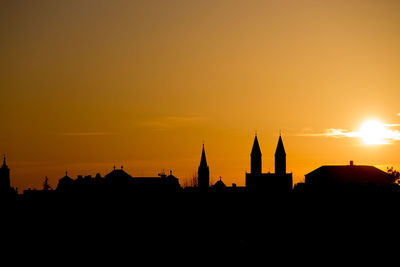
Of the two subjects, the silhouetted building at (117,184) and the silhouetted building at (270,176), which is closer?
the silhouetted building at (117,184)

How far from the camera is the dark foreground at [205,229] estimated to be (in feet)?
210

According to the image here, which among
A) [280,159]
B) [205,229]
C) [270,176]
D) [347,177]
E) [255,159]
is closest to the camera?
[205,229]

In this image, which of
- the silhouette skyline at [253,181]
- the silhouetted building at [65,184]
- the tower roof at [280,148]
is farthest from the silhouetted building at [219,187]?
the silhouetted building at [65,184]

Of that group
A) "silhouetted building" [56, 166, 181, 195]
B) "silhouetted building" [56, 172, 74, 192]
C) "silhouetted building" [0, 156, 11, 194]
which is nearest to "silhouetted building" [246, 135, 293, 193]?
"silhouetted building" [56, 166, 181, 195]

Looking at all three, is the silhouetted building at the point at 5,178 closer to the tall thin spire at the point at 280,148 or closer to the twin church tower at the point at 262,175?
the twin church tower at the point at 262,175

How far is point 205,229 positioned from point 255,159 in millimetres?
44942

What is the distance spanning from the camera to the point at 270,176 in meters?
126

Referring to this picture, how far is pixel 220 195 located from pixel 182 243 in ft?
144

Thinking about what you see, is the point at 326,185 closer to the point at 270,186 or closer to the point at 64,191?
the point at 270,186

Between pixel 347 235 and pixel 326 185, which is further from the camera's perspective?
pixel 326 185

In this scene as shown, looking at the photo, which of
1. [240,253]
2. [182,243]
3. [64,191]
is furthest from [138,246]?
[64,191]

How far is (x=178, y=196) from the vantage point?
110375mm

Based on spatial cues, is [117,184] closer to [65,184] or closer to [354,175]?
[65,184]

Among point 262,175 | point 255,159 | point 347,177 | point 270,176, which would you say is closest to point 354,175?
point 347,177
